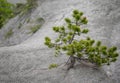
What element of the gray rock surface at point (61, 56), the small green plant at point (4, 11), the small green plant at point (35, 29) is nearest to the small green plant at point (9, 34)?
the small green plant at point (35, 29)

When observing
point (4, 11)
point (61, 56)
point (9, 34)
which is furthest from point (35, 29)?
point (4, 11)

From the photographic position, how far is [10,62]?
13695 mm

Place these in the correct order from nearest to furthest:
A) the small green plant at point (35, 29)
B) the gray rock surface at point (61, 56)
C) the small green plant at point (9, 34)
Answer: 1. the gray rock surface at point (61, 56)
2. the small green plant at point (35, 29)
3. the small green plant at point (9, 34)

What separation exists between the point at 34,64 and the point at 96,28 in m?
5.77

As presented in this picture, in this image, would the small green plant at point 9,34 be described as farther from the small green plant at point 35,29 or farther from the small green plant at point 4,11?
the small green plant at point 4,11

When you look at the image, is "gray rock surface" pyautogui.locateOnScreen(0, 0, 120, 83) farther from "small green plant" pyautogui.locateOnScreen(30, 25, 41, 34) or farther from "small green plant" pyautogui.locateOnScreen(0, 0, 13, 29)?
"small green plant" pyautogui.locateOnScreen(0, 0, 13, 29)

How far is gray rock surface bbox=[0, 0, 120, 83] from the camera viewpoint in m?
11.1

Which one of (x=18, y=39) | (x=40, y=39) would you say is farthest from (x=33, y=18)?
(x=40, y=39)

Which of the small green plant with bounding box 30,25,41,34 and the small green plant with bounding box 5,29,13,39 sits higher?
the small green plant with bounding box 30,25,41,34

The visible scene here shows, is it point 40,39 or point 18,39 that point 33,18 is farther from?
point 40,39

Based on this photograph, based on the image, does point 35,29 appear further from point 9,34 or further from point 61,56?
point 61,56

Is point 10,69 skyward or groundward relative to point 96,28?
groundward

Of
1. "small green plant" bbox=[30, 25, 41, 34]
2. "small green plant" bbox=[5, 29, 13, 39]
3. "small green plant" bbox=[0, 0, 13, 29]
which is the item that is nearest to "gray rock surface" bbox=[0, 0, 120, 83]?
"small green plant" bbox=[30, 25, 41, 34]

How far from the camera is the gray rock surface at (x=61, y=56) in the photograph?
11.1m
